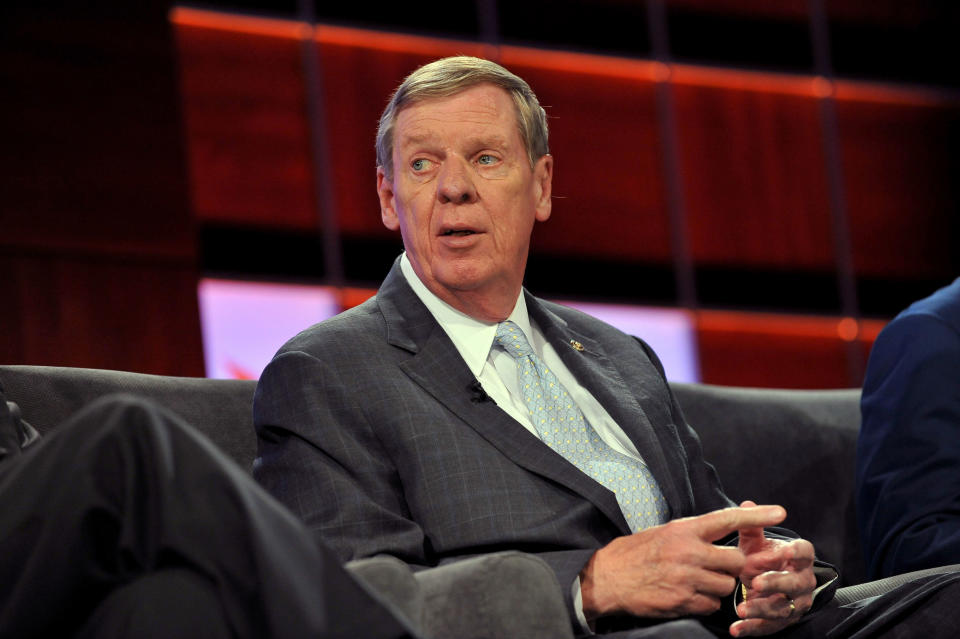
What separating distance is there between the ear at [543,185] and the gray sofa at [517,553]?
0.50 meters

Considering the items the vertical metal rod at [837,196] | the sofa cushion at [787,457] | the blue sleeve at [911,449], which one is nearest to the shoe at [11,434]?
the sofa cushion at [787,457]

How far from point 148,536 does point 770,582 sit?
1037 mm

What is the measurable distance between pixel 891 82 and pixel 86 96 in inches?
131

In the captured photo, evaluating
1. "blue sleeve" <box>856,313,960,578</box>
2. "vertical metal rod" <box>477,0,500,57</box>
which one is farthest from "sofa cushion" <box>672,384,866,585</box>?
"vertical metal rod" <box>477,0,500,57</box>

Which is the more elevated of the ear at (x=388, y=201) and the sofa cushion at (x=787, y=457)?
the ear at (x=388, y=201)

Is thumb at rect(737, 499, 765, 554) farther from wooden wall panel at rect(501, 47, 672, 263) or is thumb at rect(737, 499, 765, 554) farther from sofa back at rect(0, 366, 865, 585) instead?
wooden wall panel at rect(501, 47, 672, 263)

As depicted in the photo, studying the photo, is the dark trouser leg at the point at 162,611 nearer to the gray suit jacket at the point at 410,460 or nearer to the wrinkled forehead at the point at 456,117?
the gray suit jacket at the point at 410,460

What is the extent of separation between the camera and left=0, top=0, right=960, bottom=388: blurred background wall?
3.76 metres

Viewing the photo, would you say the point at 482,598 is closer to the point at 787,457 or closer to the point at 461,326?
the point at 461,326

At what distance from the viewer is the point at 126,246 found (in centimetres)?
Result: 381

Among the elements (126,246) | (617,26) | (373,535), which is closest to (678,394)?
(373,535)

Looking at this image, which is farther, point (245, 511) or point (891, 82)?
point (891, 82)

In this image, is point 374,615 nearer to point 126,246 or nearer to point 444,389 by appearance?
point 444,389

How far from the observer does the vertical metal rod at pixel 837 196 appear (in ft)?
16.9
